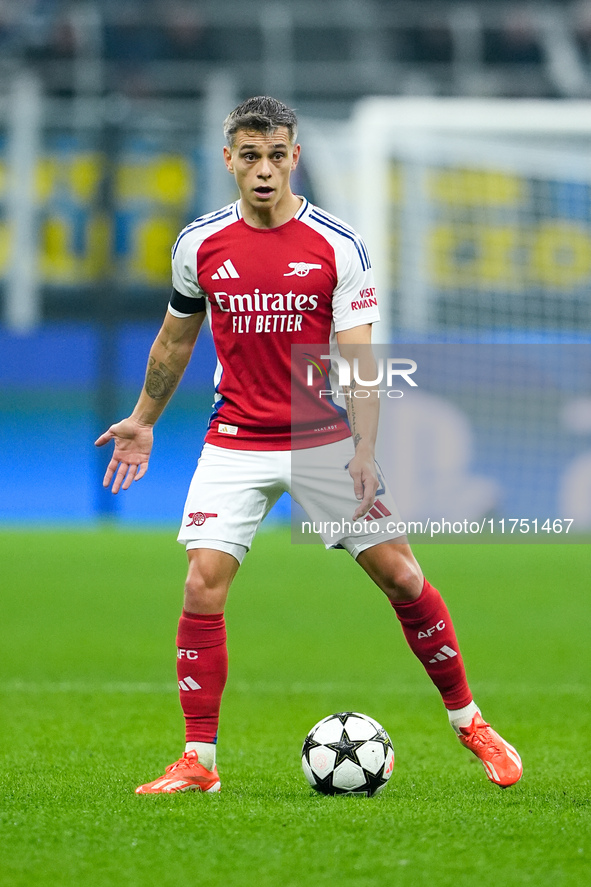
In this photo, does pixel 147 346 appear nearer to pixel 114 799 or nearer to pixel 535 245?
pixel 535 245

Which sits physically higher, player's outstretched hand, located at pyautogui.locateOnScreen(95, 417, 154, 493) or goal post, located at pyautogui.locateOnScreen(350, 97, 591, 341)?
goal post, located at pyautogui.locateOnScreen(350, 97, 591, 341)

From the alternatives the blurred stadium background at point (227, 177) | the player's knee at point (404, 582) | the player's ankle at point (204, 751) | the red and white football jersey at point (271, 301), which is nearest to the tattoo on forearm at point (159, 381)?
the red and white football jersey at point (271, 301)

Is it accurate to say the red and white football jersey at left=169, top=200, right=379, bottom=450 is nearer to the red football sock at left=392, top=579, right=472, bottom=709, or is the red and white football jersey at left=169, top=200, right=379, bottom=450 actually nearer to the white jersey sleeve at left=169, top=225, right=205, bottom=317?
the white jersey sleeve at left=169, top=225, right=205, bottom=317

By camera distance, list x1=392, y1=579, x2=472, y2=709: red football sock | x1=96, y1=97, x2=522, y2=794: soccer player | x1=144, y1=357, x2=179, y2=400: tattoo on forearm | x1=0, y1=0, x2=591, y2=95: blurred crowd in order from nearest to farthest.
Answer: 1. x1=96, y1=97, x2=522, y2=794: soccer player
2. x1=392, y1=579, x2=472, y2=709: red football sock
3. x1=144, y1=357, x2=179, y2=400: tattoo on forearm
4. x1=0, y1=0, x2=591, y2=95: blurred crowd

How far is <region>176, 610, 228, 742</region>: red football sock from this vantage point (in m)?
4.20

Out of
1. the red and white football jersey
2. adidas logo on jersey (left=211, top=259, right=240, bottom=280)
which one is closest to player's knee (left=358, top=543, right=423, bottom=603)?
the red and white football jersey

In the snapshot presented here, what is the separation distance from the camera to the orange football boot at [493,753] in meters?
4.19

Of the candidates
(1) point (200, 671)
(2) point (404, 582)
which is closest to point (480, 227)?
(2) point (404, 582)

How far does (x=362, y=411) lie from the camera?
4211 mm

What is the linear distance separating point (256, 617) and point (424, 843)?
18.7ft

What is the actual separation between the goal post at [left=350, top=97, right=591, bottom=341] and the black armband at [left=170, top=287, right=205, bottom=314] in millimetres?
7627

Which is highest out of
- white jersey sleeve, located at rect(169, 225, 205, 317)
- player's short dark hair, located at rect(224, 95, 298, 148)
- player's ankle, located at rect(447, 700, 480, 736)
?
player's short dark hair, located at rect(224, 95, 298, 148)

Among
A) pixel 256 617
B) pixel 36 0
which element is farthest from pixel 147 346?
pixel 36 0

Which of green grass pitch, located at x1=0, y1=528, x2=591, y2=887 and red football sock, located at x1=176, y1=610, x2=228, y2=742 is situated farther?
red football sock, located at x1=176, y1=610, x2=228, y2=742
